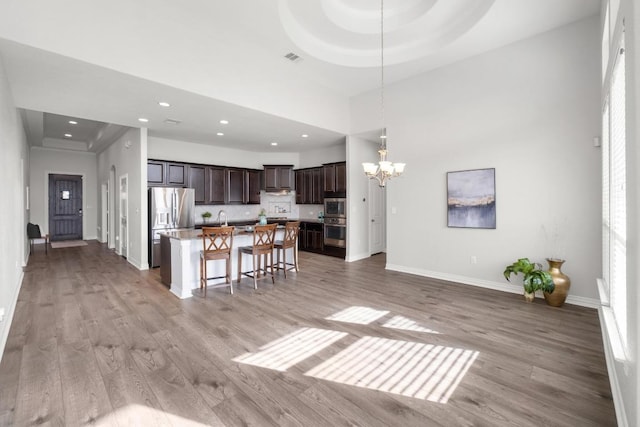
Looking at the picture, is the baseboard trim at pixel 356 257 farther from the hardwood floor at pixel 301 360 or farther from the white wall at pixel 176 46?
the white wall at pixel 176 46

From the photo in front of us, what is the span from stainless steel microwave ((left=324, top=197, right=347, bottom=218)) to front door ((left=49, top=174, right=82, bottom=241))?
8.68 m

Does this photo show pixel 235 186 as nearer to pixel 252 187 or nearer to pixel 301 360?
pixel 252 187

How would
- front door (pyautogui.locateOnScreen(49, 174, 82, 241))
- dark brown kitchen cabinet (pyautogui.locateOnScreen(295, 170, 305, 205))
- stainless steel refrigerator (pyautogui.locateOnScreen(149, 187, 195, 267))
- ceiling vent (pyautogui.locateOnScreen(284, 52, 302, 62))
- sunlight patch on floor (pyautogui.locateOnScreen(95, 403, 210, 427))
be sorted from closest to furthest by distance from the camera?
sunlight patch on floor (pyautogui.locateOnScreen(95, 403, 210, 427)) < ceiling vent (pyautogui.locateOnScreen(284, 52, 302, 62)) < stainless steel refrigerator (pyautogui.locateOnScreen(149, 187, 195, 267)) < dark brown kitchen cabinet (pyautogui.locateOnScreen(295, 170, 305, 205)) < front door (pyautogui.locateOnScreen(49, 174, 82, 241))

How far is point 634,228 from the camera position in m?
1.31

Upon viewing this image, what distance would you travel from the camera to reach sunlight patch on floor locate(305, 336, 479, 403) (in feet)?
7.04

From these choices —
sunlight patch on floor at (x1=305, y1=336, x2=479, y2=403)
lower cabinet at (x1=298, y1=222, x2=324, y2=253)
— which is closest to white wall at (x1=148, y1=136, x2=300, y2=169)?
lower cabinet at (x1=298, y1=222, x2=324, y2=253)

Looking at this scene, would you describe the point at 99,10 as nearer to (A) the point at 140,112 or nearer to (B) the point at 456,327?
(A) the point at 140,112

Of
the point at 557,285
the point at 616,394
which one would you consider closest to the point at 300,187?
the point at 557,285

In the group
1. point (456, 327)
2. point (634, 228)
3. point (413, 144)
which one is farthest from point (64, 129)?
point (634, 228)

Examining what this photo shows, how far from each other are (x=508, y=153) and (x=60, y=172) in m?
12.3

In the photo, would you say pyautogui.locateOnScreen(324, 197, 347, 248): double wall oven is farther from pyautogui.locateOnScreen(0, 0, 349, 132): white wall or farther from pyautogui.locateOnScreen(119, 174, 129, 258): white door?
pyautogui.locateOnScreen(119, 174, 129, 258): white door

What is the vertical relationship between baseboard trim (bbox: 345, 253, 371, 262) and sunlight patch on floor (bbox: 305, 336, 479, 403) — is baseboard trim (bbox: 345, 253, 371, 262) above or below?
above

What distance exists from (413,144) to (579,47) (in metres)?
2.44

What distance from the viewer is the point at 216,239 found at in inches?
177
